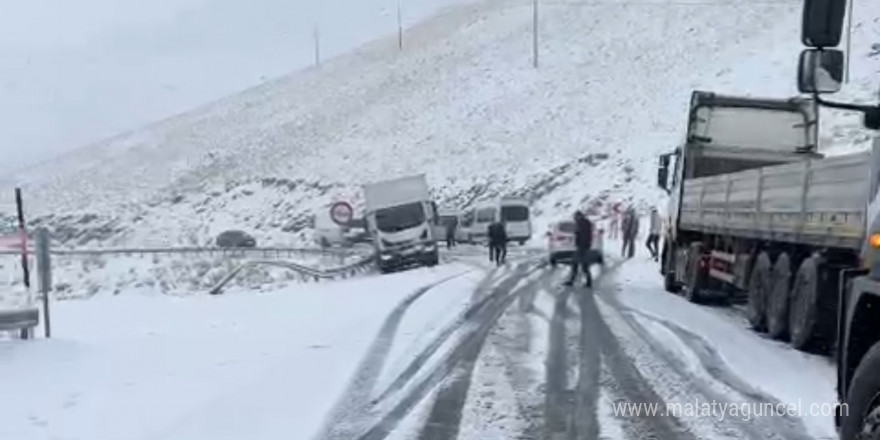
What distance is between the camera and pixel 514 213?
4850cm

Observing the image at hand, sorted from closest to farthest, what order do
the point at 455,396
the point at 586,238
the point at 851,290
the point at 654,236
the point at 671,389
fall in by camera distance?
the point at 851,290, the point at 455,396, the point at 671,389, the point at 586,238, the point at 654,236

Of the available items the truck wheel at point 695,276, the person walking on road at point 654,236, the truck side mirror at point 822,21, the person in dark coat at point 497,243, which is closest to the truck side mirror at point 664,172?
the truck wheel at point 695,276

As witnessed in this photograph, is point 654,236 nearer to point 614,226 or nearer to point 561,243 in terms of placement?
point 561,243

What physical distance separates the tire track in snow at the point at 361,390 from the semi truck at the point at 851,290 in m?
3.73

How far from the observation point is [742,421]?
8.56 metres

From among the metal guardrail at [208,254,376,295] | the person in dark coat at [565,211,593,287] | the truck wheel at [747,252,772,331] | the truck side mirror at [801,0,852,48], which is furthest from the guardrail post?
the metal guardrail at [208,254,376,295]

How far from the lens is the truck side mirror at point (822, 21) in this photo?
17.7ft

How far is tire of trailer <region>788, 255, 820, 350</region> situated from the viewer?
11.7 metres

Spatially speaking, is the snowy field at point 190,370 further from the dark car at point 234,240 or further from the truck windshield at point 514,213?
the dark car at point 234,240

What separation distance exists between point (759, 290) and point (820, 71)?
29.9 feet

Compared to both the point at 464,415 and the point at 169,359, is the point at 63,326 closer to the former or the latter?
the point at 169,359

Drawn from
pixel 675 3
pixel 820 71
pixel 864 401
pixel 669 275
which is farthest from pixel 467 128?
pixel 864 401

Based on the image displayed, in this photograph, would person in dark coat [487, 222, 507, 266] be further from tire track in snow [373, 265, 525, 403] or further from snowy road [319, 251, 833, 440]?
snowy road [319, 251, 833, 440]

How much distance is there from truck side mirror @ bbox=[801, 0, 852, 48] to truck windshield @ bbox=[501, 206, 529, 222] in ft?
140
